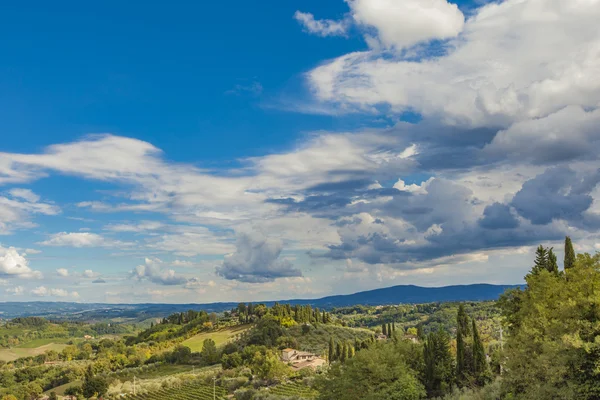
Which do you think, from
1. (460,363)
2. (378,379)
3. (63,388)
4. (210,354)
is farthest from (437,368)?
(63,388)

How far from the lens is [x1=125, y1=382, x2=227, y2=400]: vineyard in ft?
300

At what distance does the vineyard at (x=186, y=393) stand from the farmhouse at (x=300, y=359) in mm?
23820

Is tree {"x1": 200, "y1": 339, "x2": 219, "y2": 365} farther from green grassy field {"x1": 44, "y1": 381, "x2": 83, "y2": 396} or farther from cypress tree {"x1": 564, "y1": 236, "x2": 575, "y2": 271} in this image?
cypress tree {"x1": 564, "y1": 236, "x2": 575, "y2": 271}

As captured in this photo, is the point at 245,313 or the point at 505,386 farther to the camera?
the point at 245,313

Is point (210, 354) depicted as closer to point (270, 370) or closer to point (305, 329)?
point (305, 329)

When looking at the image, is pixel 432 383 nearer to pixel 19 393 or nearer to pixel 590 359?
pixel 590 359

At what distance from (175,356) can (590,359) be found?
134461mm

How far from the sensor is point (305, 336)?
153875 mm

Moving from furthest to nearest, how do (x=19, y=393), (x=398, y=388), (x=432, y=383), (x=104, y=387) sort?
1. (x=19, y=393)
2. (x=104, y=387)
3. (x=432, y=383)
4. (x=398, y=388)

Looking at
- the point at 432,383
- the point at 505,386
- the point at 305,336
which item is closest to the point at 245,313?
the point at 305,336

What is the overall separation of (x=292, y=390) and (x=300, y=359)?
124 ft

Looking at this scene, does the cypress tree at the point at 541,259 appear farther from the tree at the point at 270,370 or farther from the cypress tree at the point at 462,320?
the tree at the point at 270,370

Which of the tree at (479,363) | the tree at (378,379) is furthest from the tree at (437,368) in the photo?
the tree at (479,363)

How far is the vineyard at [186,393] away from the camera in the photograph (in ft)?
300
